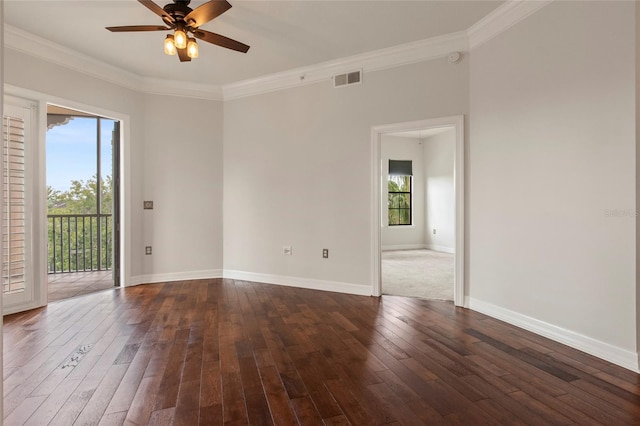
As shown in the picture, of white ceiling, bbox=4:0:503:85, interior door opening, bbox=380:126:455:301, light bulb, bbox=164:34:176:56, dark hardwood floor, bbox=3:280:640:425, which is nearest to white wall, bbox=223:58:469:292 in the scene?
white ceiling, bbox=4:0:503:85

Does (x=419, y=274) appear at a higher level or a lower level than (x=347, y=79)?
lower

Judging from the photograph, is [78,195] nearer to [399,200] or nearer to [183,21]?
[183,21]

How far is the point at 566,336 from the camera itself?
9.64 ft

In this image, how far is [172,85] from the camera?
5.22 m

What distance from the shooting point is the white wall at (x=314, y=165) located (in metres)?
4.28

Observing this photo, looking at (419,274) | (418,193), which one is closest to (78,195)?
(419,274)

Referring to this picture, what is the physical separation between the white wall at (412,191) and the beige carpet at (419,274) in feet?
2.34

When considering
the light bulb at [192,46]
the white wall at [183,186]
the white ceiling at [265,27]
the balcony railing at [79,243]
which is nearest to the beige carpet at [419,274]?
the white wall at [183,186]

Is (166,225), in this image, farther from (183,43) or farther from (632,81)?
(632,81)

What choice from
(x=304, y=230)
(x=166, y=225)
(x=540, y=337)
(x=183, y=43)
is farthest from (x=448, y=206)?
(x=183, y=43)

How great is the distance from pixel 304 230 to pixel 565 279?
3027mm

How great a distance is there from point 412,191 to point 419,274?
4021 mm

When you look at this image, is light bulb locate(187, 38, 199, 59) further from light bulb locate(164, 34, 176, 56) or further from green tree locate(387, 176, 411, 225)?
green tree locate(387, 176, 411, 225)

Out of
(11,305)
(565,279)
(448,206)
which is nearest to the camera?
(565,279)
